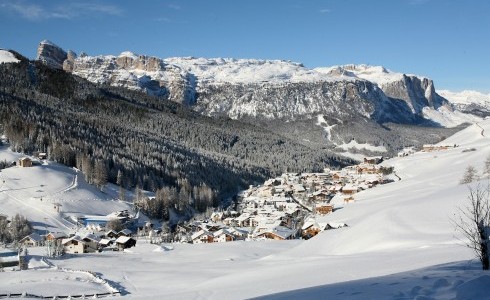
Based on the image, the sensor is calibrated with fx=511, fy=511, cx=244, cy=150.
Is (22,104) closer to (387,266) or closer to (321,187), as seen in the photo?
(321,187)

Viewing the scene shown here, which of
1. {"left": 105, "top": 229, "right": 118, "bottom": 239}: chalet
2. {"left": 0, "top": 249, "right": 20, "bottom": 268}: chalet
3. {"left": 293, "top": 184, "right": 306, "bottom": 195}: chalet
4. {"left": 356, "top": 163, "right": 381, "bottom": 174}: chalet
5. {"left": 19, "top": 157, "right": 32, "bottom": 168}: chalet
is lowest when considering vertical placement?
{"left": 105, "top": 229, "right": 118, "bottom": 239}: chalet

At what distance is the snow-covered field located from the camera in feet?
60.0

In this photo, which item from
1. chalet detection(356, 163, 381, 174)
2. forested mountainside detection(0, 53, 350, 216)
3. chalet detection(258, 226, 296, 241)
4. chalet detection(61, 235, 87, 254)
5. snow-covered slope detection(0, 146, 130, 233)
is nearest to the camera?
chalet detection(61, 235, 87, 254)

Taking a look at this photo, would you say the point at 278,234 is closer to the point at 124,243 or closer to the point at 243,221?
the point at 243,221

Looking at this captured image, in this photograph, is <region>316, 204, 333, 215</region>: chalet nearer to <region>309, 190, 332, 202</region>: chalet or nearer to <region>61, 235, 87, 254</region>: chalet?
<region>309, 190, 332, 202</region>: chalet

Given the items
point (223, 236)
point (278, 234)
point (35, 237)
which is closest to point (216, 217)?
point (223, 236)

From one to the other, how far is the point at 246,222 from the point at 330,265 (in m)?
60.9

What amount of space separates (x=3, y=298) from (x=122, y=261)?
1832cm

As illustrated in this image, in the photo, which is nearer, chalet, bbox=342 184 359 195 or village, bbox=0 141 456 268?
village, bbox=0 141 456 268

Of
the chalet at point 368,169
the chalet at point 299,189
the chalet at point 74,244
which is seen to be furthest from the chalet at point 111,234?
the chalet at point 368,169

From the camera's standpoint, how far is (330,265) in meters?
32.6

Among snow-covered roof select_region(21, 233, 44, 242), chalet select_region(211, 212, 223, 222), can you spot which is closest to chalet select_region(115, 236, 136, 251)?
snow-covered roof select_region(21, 233, 44, 242)

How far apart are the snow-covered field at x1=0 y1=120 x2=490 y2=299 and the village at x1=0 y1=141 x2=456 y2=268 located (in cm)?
600

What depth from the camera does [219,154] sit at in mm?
185125
